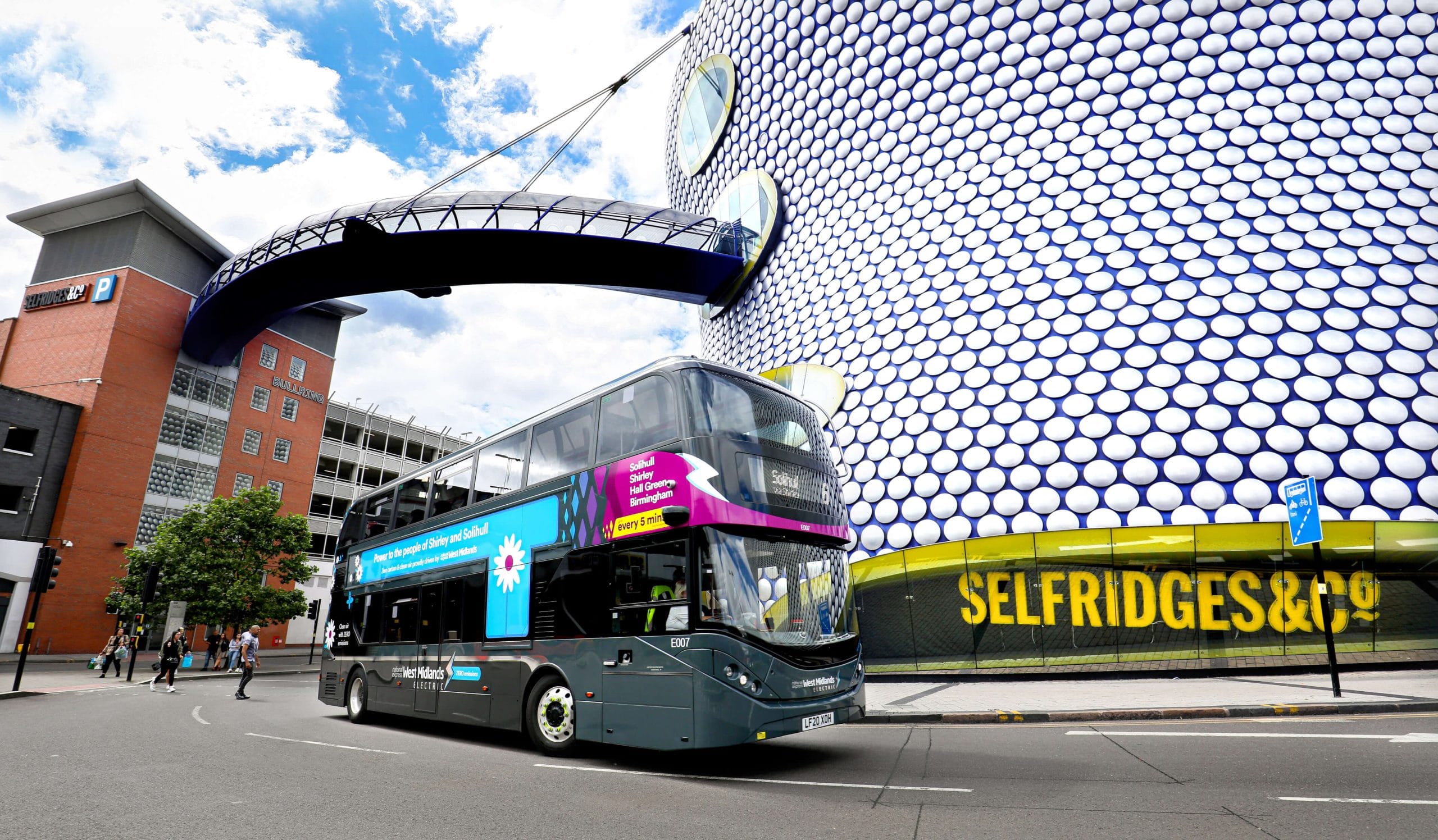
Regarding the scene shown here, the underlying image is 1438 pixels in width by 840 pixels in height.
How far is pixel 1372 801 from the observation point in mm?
4656

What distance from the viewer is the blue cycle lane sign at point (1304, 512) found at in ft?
34.3

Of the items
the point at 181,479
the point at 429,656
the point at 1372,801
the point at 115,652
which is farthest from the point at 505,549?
the point at 181,479

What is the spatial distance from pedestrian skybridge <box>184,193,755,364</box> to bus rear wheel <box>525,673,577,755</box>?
20.2m

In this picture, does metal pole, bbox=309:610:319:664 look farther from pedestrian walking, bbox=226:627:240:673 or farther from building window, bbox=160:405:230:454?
building window, bbox=160:405:230:454

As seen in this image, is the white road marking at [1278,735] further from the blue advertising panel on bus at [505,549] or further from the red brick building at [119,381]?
the red brick building at [119,381]

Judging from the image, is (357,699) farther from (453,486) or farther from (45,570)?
(45,570)

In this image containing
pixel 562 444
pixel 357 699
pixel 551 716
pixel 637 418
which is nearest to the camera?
pixel 637 418

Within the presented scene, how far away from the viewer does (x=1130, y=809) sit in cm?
464

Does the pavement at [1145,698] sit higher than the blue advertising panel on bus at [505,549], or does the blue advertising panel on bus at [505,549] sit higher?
the blue advertising panel on bus at [505,549]

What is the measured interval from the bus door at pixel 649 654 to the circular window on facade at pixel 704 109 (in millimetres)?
25048

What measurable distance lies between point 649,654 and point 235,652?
95.2 feet

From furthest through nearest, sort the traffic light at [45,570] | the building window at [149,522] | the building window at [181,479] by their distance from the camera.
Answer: the building window at [181,479] → the building window at [149,522] → the traffic light at [45,570]

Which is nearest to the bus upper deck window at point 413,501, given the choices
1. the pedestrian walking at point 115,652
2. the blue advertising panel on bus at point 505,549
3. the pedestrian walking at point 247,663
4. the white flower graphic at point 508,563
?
the blue advertising panel on bus at point 505,549

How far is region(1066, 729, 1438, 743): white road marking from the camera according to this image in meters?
6.80
